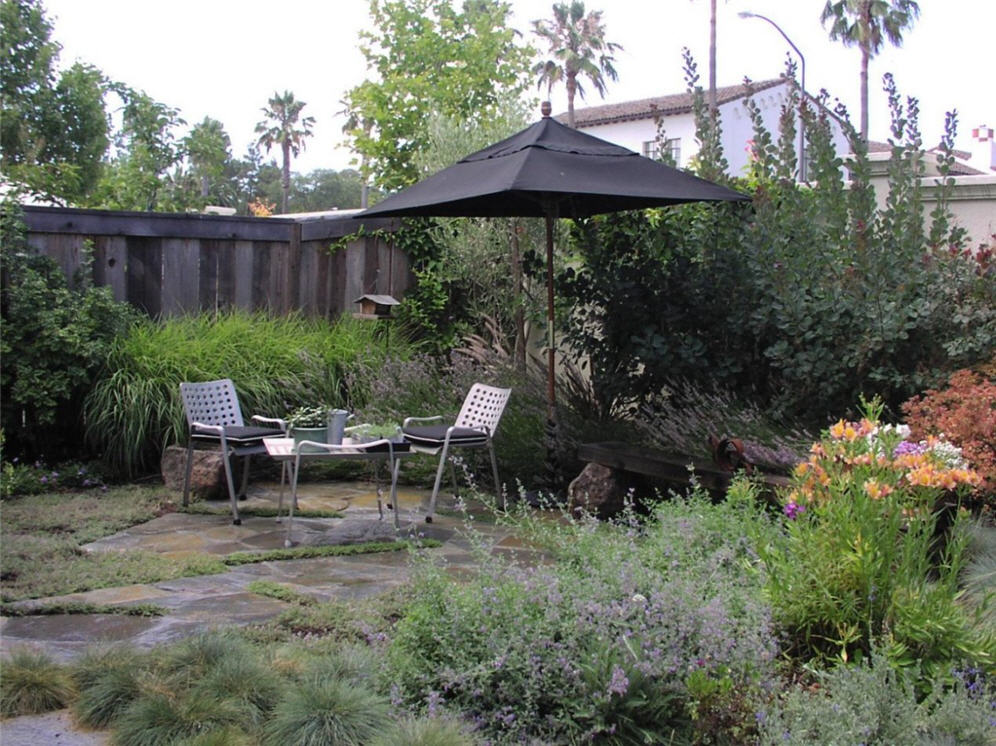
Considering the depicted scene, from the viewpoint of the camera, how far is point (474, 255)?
9.27m

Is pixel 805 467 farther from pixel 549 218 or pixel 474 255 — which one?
pixel 474 255

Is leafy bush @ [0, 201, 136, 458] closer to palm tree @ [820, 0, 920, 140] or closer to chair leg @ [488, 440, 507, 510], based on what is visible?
chair leg @ [488, 440, 507, 510]

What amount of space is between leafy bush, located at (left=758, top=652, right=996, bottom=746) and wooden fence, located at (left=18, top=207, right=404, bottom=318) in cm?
677

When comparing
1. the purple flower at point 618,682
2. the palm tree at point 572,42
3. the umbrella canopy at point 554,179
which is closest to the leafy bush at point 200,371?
the umbrella canopy at point 554,179

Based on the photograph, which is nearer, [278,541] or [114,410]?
[278,541]

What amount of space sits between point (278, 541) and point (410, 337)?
13.0ft

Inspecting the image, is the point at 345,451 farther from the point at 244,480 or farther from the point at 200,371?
the point at 200,371

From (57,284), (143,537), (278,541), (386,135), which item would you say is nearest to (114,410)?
(57,284)

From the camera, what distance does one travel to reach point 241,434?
6375 millimetres

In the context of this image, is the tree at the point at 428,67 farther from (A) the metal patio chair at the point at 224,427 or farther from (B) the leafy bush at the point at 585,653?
(B) the leafy bush at the point at 585,653

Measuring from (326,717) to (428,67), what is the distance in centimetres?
1299

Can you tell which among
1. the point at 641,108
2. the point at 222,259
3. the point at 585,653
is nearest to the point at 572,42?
the point at 641,108

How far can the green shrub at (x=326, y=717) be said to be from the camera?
272 centimetres

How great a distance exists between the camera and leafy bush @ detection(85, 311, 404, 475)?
7305 mm
